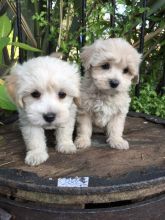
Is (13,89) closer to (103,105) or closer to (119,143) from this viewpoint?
(103,105)

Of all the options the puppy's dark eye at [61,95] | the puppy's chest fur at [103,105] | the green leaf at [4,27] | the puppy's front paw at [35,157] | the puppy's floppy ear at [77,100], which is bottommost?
the puppy's front paw at [35,157]

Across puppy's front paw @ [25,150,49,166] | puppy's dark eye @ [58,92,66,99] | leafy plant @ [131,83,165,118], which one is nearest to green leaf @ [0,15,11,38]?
puppy's dark eye @ [58,92,66,99]

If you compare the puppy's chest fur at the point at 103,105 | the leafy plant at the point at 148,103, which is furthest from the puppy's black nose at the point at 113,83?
the leafy plant at the point at 148,103

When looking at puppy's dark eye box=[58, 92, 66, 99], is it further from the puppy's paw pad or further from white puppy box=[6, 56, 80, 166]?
the puppy's paw pad

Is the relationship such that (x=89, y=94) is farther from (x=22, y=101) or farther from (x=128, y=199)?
(x=128, y=199)

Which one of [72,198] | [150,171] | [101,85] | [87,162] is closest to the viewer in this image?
[72,198]

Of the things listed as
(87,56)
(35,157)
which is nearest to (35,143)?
(35,157)

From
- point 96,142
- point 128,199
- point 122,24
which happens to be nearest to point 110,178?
point 128,199

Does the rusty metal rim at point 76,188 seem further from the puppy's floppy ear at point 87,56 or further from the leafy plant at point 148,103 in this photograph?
the leafy plant at point 148,103
